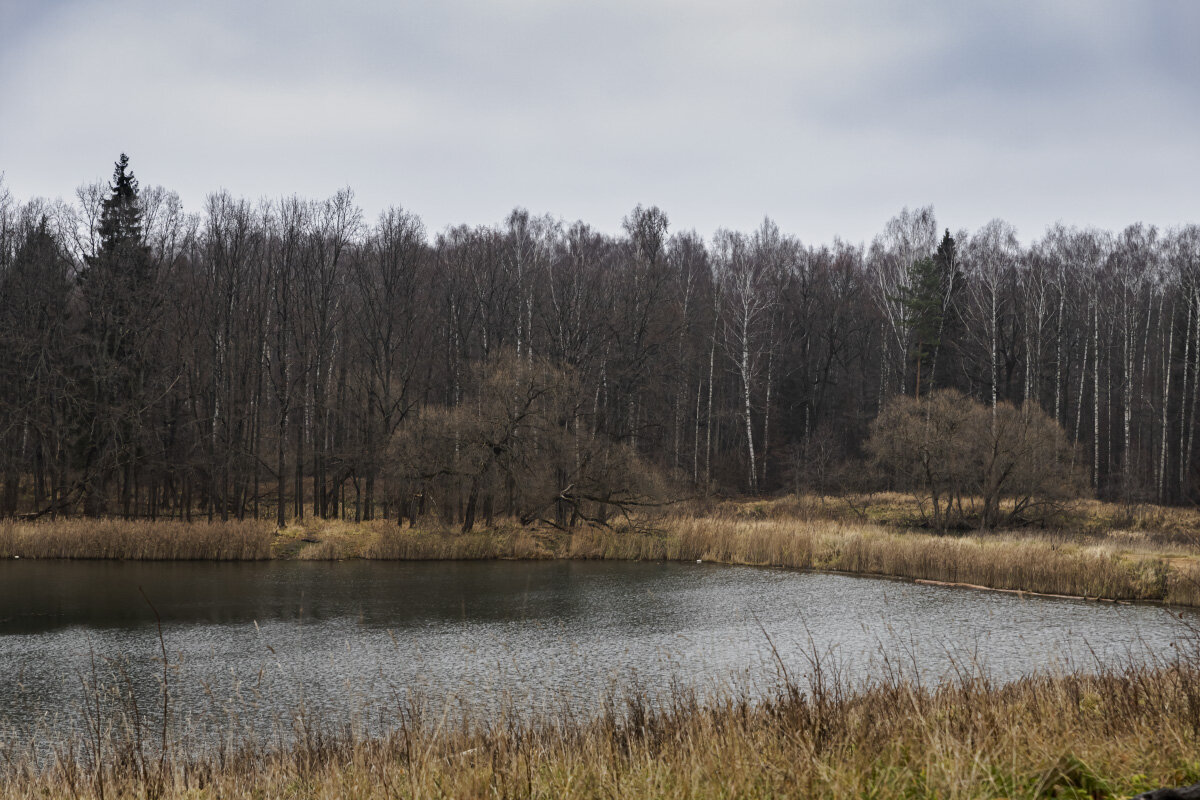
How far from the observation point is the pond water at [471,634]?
35.7 ft

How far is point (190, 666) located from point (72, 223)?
85.8 ft

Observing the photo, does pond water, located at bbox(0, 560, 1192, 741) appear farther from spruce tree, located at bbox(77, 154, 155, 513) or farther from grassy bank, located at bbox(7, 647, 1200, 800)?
spruce tree, located at bbox(77, 154, 155, 513)

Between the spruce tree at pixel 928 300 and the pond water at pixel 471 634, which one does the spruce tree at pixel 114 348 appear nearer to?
the pond water at pixel 471 634

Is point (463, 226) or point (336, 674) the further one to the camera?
point (463, 226)

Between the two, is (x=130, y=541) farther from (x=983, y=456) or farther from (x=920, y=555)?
(x=983, y=456)

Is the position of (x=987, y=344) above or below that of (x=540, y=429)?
above

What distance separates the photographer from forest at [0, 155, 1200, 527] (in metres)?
31.0

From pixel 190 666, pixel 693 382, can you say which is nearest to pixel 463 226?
pixel 693 382

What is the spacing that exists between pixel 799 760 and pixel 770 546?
22846mm

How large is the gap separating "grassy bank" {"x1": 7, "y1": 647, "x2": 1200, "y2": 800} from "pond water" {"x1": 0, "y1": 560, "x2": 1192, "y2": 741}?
94 centimetres

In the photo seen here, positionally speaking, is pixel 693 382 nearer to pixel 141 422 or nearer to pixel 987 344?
pixel 987 344

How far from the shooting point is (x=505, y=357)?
99.8 feet

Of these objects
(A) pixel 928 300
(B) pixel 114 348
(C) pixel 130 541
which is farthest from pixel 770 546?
(B) pixel 114 348

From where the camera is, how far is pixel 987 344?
42.4 m
